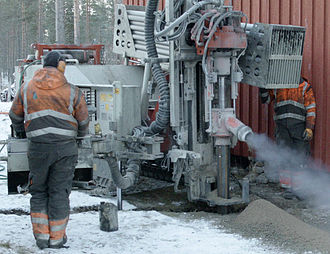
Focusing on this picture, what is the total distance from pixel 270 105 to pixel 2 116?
39.9 ft

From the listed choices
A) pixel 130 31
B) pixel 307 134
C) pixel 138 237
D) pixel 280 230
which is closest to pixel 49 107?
pixel 138 237

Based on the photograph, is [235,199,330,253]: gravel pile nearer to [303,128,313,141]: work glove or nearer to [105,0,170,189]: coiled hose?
[105,0,170,189]: coiled hose

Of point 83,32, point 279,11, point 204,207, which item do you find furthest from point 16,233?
point 83,32

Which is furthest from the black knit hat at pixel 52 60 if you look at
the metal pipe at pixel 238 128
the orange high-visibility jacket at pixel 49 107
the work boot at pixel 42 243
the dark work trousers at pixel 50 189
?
the metal pipe at pixel 238 128

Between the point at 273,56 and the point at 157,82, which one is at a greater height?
the point at 273,56

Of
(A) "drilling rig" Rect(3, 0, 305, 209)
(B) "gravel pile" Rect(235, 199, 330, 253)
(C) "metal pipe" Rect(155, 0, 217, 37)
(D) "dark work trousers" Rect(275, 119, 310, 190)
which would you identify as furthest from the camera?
(D) "dark work trousers" Rect(275, 119, 310, 190)

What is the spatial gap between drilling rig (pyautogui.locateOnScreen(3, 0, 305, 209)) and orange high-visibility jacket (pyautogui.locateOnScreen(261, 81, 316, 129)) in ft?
1.89

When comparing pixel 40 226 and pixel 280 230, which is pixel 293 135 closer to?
pixel 280 230

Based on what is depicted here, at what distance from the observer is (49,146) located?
17.3ft

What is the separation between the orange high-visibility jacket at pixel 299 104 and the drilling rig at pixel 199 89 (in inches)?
22.7

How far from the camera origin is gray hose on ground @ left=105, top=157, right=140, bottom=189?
6457 millimetres

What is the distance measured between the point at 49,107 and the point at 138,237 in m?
1.66

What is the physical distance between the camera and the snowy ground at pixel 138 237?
5.32m

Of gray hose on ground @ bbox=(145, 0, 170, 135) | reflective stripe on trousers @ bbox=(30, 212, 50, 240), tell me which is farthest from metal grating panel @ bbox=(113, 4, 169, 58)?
reflective stripe on trousers @ bbox=(30, 212, 50, 240)
